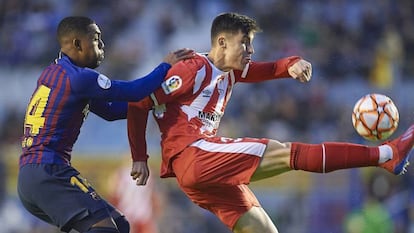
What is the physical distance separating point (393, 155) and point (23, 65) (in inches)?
429

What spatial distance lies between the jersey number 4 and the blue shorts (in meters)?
0.28

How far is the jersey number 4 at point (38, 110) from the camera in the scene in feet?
22.0

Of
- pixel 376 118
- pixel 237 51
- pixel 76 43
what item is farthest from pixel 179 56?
pixel 376 118

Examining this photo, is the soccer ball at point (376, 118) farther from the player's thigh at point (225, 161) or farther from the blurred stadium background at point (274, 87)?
the blurred stadium background at point (274, 87)

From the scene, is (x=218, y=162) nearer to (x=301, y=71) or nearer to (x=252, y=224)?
(x=252, y=224)

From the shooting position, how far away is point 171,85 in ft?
22.8

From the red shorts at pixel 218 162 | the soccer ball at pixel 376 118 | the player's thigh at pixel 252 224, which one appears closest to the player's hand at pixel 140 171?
the red shorts at pixel 218 162

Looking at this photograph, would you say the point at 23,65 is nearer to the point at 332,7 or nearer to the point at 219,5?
the point at 219,5

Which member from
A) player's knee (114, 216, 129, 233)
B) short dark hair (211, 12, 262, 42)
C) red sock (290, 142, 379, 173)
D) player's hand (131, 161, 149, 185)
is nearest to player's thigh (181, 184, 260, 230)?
player's hand (131, 161, 149, 185)

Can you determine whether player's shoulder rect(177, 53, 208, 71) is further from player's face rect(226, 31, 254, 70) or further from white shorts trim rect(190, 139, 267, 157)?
white shorts trim rect(190, 139, 267, 157)

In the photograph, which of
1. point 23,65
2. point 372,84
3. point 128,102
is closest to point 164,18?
point 23,65

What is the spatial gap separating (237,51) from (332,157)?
1.13 m

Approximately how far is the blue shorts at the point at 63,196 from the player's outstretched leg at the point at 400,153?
6.40 feet

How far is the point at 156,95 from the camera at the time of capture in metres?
6.98
